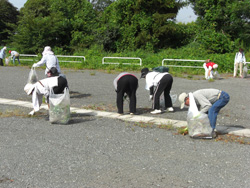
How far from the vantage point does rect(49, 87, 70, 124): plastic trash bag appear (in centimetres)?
780

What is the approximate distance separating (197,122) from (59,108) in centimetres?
325

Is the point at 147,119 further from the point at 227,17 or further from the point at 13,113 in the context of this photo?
the point at 227,17

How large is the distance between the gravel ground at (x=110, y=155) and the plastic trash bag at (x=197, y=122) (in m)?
0.17

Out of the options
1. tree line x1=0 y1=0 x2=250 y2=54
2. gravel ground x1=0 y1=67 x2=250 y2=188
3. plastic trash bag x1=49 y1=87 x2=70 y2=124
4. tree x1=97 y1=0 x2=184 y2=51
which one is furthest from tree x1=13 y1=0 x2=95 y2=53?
plastic trash bag x1=49 y1=87 x2=70 y2=124

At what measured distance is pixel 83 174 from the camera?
5.04 m

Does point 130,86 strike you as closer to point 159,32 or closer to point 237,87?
point 237,87

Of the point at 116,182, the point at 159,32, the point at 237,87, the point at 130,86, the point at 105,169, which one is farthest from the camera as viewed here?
the point at 159,32

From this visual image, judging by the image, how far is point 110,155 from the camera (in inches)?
232

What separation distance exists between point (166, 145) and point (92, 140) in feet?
4.98

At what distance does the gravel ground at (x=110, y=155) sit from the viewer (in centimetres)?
483

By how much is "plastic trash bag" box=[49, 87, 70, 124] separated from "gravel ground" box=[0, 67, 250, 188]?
177mm

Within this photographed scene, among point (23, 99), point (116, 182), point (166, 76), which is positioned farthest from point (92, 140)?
point (23, 99)

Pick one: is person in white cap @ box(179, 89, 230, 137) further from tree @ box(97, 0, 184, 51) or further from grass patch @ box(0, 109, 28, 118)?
tree @ box(97, 0, 184, 51)

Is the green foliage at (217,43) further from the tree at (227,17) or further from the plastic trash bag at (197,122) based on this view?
the plastic trash bag at (197,122)
